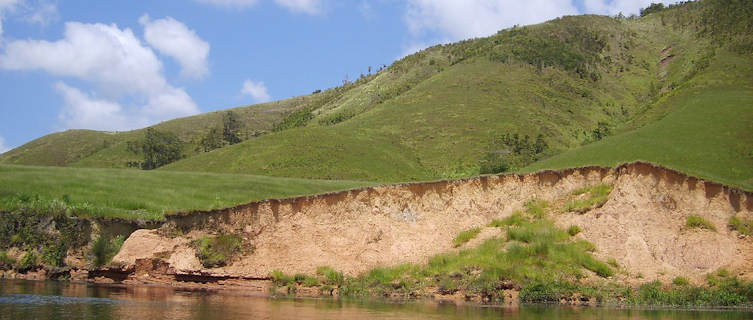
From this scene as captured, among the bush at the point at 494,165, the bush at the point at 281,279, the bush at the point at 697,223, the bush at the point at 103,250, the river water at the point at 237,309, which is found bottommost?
the river water at the point at 237,309

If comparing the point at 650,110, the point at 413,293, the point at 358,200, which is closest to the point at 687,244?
the point at 413,293

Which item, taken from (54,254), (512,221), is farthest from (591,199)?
(54,254)

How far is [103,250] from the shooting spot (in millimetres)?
26078

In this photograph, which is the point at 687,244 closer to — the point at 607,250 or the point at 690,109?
the point at 607,250

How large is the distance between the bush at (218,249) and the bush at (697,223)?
16.1 metres

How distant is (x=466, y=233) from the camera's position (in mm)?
23750

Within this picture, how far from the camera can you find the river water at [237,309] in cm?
1483

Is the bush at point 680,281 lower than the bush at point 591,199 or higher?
lower

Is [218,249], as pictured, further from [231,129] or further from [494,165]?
[231,129]

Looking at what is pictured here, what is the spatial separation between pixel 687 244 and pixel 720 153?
31082 millimetres

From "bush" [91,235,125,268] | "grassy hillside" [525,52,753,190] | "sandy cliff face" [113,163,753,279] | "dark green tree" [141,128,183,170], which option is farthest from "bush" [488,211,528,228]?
"dark green tree" [141,128,183,170]

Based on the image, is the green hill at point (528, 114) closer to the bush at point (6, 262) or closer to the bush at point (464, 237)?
the bush at point (464, 237)

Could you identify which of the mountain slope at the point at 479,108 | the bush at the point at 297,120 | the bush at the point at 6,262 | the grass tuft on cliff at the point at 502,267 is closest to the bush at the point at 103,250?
the bush at the point at 6,262

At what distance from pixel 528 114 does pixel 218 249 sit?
71944mm
